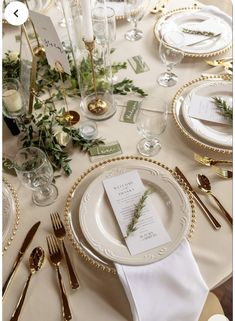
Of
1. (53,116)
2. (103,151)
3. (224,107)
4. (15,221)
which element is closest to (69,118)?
(53,116)

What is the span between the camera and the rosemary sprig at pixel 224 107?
1.11 meters

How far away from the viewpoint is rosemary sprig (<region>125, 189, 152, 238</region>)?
2.92 feet

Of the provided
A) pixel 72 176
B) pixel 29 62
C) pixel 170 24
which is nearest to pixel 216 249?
pixel 72 176

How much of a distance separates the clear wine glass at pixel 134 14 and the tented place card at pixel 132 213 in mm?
648

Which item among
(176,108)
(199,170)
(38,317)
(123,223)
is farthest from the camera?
(176,108)

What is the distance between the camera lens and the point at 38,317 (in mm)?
807

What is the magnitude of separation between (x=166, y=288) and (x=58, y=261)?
0.85ft

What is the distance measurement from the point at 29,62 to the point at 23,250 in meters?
0.60

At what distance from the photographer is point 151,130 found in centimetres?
106

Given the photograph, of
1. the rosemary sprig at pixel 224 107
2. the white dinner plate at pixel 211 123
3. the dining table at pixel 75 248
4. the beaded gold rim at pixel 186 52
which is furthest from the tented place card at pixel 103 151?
the beaded gold rim at pixel 186 52

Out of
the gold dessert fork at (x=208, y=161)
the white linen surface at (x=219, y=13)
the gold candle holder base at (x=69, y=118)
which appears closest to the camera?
the gold dessert fork at (x=208, y=161)

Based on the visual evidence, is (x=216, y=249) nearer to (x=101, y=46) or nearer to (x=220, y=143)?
(x=220, y=143)

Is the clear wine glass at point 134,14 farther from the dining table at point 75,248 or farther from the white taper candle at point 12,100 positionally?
the white taper candle at point 12,100

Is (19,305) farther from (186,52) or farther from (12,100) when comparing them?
(186,52)
